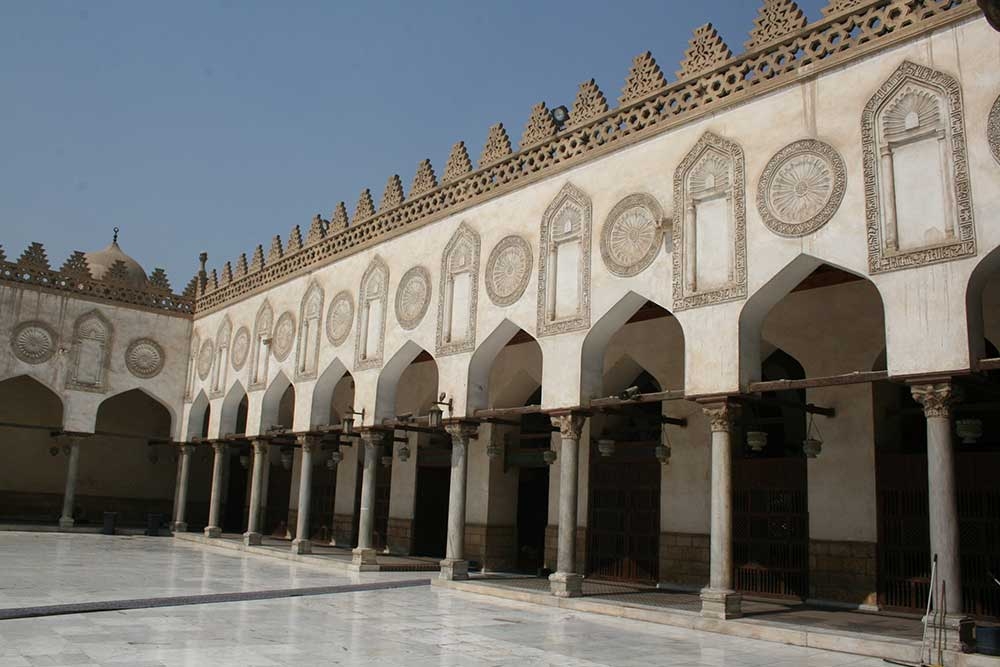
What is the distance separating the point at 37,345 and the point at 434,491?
38.2 feet

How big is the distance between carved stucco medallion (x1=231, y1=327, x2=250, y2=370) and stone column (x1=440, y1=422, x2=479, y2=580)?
29.2ft

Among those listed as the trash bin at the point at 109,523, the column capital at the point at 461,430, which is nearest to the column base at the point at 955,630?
the column capital at the point at 461,430

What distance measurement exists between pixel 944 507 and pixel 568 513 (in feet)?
16.4

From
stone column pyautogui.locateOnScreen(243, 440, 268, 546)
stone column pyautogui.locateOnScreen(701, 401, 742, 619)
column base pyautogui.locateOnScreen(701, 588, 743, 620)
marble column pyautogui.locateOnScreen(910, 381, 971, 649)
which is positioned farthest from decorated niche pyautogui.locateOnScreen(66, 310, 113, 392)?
marble column pyautogui.locateOnScreen(910, 381, 971, 649)

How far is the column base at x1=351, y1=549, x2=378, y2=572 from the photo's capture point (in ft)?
50.1

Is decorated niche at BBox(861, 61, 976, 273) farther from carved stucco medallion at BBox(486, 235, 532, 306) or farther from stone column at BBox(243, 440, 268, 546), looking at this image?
stone column at BBox(243, 440, 268, 546)

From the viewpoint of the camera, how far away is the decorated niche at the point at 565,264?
40.1 ft

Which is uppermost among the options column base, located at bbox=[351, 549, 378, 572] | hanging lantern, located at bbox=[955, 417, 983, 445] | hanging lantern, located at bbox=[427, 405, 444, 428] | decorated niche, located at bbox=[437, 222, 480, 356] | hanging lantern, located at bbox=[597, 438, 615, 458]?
decorated niche, located at bbox=[437, 222, 480, 356]

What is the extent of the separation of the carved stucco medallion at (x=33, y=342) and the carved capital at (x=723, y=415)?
1884cm

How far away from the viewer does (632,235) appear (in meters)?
11.7

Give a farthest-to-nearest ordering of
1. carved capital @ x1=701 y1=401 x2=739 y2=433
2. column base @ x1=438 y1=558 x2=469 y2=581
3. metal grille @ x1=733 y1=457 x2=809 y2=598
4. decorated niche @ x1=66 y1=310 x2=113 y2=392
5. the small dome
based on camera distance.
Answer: the small dome
decorated niche @ x1=66 y1=310 x2=113 y2=392
column base @ x1=438 y1=558 x2=469 y2=581
metal grille @ x1=733 y1=457 x2=809 y2=598
carved capital @ x1=701 y1=401 x2=739 y2=433

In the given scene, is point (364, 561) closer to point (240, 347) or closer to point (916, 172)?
point (240, 347)

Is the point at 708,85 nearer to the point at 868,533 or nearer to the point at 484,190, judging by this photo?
the point at 484,190

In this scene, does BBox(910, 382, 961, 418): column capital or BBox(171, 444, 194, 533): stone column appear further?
BBox(171, 444, 194, 533): stone column
